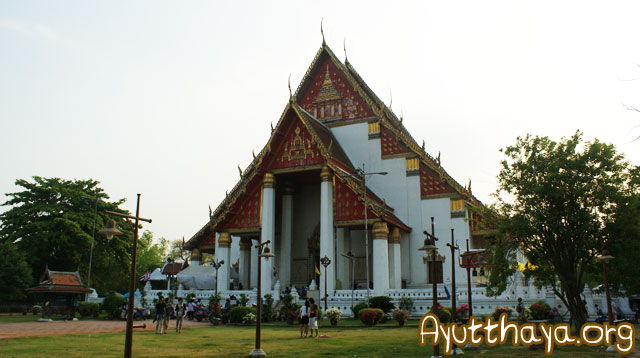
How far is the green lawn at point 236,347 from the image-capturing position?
1120cm

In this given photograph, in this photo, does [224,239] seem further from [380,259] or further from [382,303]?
[382,303]

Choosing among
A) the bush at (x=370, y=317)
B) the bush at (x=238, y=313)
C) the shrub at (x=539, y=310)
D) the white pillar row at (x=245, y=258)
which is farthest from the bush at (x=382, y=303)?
the white pillar row at (x=245, y=258)

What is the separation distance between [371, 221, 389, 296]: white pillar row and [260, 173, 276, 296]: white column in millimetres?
5577

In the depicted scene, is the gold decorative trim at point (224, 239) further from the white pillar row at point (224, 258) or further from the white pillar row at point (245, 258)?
the white pillar row at point (245, 258)

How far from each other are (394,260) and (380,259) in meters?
2.11

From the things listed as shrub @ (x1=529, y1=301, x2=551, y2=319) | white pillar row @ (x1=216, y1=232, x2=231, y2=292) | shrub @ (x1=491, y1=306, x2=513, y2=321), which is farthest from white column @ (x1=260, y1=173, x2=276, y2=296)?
shrub @ (x1=529, y1=301, x2=551, y2=319)

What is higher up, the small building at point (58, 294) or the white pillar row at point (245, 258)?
the white pillar row at point (245, 258)

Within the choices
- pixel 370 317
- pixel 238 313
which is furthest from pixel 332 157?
pixel 370 317

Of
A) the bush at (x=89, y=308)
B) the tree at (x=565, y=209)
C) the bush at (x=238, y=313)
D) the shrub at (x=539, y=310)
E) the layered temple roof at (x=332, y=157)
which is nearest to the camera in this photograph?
the tree at (x=565, y=209)

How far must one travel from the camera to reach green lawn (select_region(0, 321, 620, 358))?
11.2 m

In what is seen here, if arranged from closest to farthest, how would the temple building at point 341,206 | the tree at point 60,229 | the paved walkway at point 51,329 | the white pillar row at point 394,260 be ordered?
the paved walkway at point 51,329 < the temple building at point 341,206 < the white pillar row at point 394,260 < the tree at point 60,229

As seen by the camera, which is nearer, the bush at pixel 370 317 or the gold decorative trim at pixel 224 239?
the bush at pixel 370 317

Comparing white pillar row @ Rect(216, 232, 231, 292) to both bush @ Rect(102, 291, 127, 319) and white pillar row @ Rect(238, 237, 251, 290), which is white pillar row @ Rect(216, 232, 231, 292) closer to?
white pillar row @ Rect(238, 237, 251, 290)

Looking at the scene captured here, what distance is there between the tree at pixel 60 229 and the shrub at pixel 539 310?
2879 centimetres
